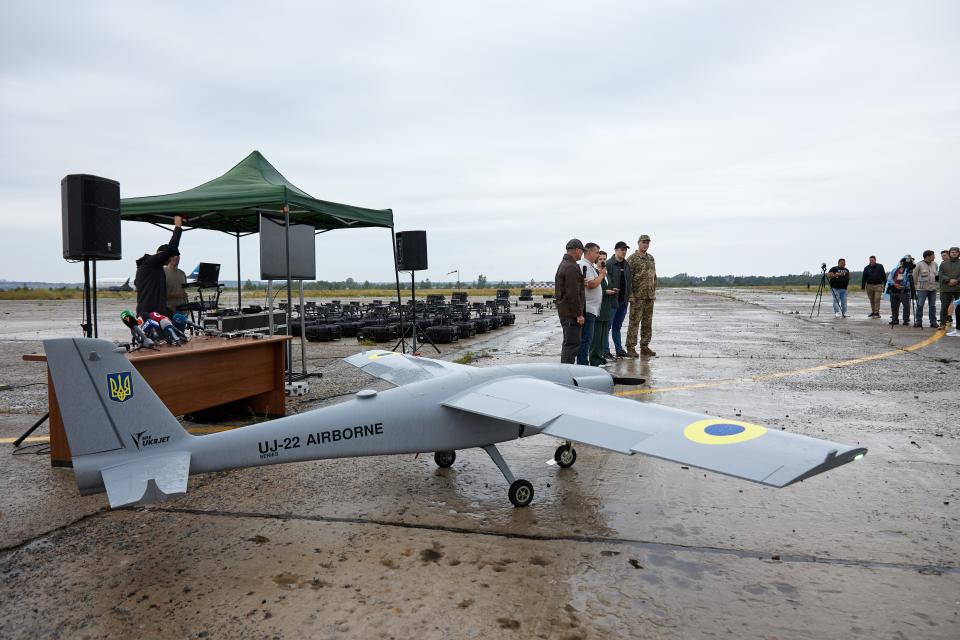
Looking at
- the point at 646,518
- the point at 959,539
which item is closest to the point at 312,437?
the point at 646,518

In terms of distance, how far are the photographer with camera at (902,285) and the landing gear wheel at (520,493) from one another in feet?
59.4

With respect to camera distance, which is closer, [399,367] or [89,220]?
[89,220]

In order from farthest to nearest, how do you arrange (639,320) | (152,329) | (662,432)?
(639,320), (152,329), (662,432)

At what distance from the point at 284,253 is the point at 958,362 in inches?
494

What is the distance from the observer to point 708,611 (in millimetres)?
2867

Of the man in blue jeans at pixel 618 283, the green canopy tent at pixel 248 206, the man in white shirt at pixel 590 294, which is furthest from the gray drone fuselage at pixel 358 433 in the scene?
the man in blue jeans at pixel 618 283

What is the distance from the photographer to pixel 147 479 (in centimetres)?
319

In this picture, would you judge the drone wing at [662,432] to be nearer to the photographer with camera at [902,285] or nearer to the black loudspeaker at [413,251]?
the black loudspeaker at [413,251]

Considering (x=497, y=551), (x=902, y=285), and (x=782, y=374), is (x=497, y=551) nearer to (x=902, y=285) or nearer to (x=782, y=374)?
(x=782, y=374)

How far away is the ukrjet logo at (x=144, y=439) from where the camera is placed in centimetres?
351

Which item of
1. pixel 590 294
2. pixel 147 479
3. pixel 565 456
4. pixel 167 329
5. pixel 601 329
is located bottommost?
pixel 565 456

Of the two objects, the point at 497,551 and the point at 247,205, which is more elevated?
the point at 247,205

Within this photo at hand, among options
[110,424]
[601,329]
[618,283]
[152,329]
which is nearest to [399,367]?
[152,329]

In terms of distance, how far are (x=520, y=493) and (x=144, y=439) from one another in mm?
2607
